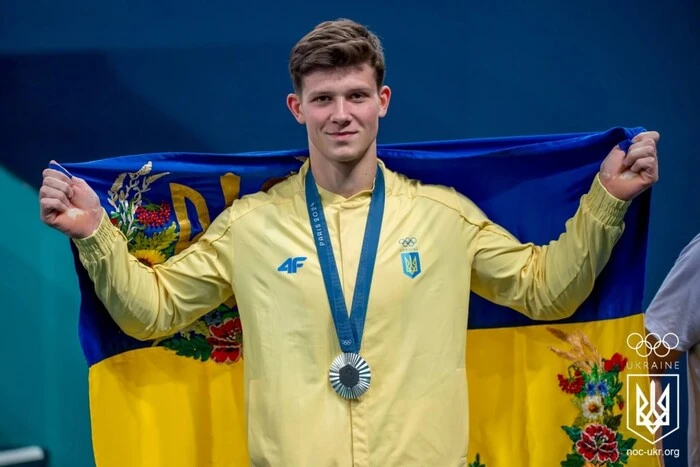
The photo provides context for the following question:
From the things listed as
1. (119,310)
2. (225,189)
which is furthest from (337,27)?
(119,310)

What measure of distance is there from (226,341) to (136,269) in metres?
0.35

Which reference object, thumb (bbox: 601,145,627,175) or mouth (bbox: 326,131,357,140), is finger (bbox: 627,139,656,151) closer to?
thumb (bbox: 601,145,627,175)

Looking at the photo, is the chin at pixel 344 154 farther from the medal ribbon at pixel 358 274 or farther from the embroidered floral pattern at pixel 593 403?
the embroidered floral pattern at pixel 593 403

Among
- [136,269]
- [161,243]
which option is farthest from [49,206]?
[161,243]

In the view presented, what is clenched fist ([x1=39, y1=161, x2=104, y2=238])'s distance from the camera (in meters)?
1.95

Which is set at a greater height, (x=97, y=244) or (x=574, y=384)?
(x=97, y=244)

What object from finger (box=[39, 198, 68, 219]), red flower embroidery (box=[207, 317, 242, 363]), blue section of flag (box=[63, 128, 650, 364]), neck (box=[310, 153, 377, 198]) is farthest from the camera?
red flower embroidery (box=[207, 317, 242, 363])

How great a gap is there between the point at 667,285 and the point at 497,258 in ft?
1.75

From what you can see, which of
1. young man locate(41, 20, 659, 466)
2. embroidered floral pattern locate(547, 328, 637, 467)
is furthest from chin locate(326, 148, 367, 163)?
embroidered floral pattern locate(547, 328, 637, 467)

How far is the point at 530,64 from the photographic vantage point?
2.94m

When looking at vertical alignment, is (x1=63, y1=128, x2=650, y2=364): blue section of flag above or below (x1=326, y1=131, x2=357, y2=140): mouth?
below

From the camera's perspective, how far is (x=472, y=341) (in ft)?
7.66

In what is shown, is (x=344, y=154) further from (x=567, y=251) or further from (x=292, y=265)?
(x=567, y=251)

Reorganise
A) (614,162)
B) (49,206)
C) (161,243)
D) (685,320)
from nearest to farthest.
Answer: (49,206)
(614,162)
(161,243)
(685,320)
